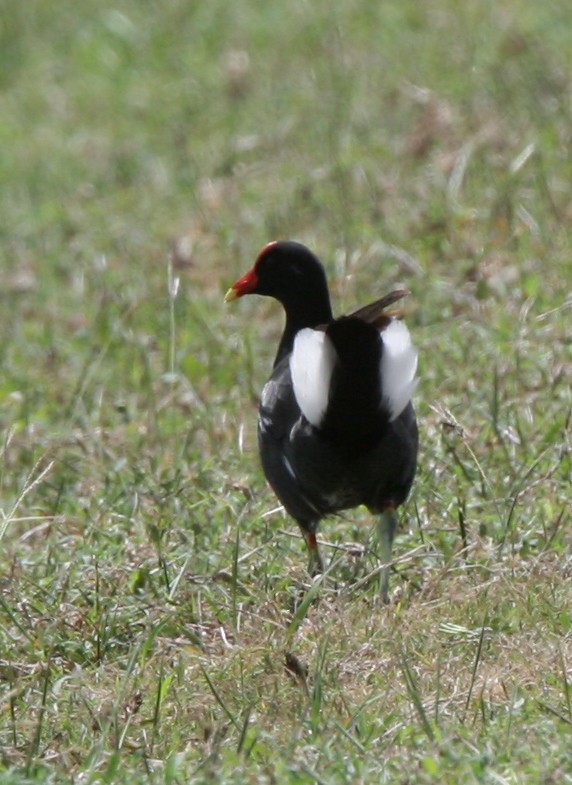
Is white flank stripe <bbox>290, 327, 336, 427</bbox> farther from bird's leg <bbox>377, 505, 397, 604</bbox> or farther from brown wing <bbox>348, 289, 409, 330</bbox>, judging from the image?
bird's leg <bbox>377, 505, 397, 604</bbox>

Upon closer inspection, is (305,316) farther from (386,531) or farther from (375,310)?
(375,310)

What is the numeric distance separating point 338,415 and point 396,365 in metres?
0.24

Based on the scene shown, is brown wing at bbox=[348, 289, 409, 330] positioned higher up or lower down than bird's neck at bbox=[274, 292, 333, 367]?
higher up

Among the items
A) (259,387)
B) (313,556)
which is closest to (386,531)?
(313,556)

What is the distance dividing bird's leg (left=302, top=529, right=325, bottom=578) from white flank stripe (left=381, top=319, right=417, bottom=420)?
60 centimetres

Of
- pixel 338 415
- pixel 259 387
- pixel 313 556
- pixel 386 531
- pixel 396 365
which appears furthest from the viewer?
pixel 259 387

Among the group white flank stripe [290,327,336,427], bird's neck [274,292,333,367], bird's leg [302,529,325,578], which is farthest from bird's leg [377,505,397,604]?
bird's neck [274,292,333,367]

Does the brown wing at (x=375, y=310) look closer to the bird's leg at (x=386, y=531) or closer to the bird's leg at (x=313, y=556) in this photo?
the bird's leg at (x=386, y=531)

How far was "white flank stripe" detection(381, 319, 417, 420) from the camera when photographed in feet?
14.1

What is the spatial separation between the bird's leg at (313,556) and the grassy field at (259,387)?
0.06 metres

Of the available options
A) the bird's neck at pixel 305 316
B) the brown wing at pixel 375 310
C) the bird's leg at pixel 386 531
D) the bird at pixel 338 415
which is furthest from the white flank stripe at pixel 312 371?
the bird's neck at pixel 305 316

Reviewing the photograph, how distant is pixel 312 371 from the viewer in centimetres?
439

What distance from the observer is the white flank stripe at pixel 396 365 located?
14.1 feet

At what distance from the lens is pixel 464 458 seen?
5508 mm
